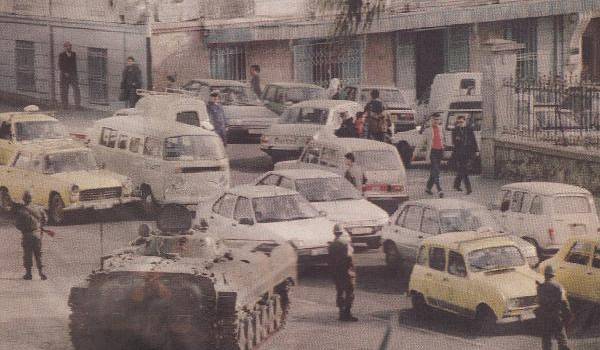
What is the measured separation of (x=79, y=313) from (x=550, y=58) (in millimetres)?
26850

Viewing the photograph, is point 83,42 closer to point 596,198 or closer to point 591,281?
point 596,198

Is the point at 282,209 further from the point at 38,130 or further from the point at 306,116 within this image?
the point at 306,116

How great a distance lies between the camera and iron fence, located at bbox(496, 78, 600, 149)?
97.7 ft

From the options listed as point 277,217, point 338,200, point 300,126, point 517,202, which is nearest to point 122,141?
point 300,126

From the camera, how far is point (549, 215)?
77.4 feet

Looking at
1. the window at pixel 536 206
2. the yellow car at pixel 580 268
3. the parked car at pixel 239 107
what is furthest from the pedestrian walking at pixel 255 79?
the yellow car at pixel 580 268

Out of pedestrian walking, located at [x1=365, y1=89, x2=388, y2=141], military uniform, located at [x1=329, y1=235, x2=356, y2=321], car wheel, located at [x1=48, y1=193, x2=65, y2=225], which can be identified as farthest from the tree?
pedestrian walking, located at [x1=365, y1=89, x2=388, y2=141]

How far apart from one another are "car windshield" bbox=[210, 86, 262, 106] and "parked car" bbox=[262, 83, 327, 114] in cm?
89

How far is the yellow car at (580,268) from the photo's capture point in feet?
67.3

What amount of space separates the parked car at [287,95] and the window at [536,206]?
542 inches

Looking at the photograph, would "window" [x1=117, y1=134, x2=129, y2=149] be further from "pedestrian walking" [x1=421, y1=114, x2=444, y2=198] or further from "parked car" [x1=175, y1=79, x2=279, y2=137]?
"parked car" [x1=175, y1=79, x2=279, y2=137]

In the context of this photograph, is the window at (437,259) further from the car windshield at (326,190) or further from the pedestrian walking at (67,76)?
the pedestrian walking at (67,76)

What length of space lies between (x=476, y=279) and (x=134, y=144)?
10.3 meters

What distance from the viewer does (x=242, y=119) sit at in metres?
35.2
